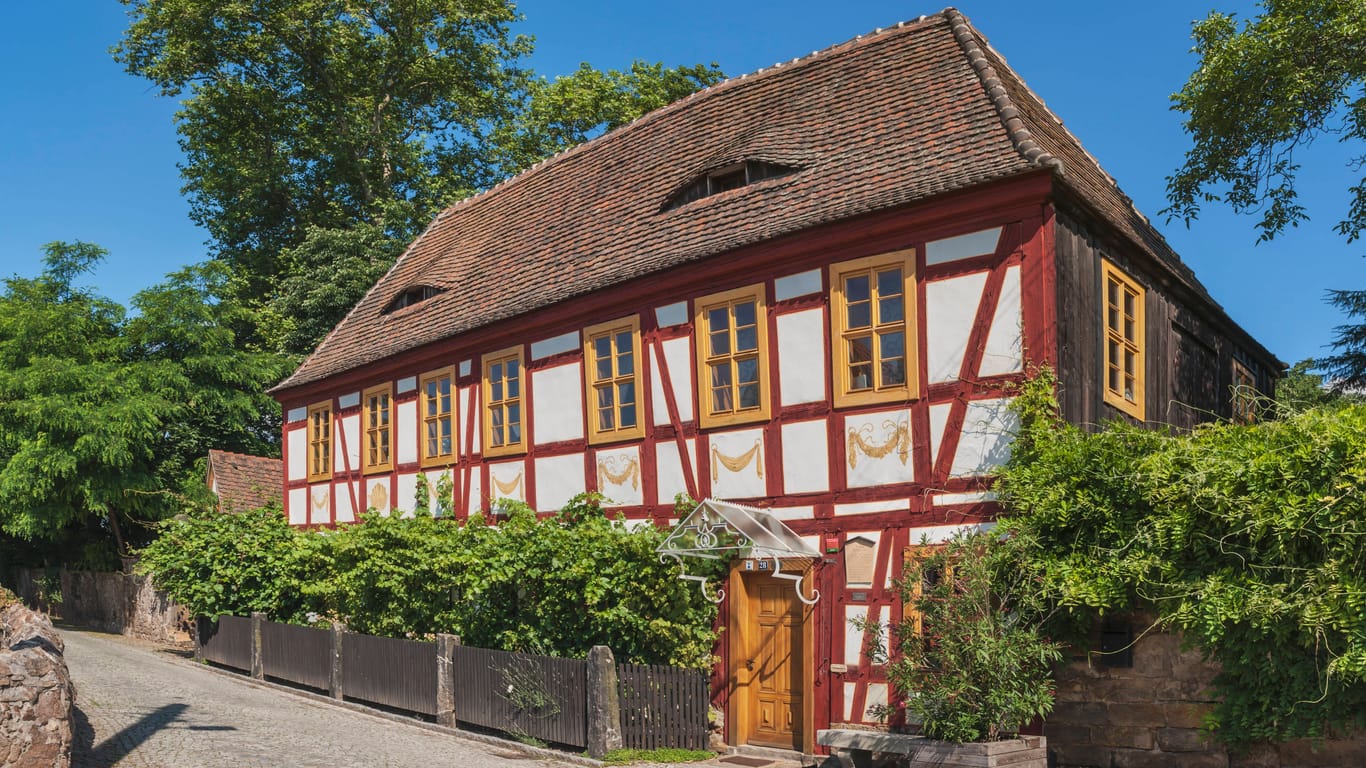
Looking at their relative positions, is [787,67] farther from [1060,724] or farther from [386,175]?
[386,175]

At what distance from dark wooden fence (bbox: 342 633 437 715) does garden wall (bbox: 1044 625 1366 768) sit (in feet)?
25.5

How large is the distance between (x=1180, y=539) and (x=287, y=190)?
31.6 meters

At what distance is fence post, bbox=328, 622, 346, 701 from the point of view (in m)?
17.1

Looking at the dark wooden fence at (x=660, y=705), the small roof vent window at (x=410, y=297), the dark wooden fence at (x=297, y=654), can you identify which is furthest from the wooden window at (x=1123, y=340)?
the small roof vent window at (x=410, y=297)

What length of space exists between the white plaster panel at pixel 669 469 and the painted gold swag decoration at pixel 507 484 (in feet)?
9.88

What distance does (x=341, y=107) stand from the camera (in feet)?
117

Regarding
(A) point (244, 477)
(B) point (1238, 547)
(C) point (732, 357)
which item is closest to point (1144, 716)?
(B) point (1238, 547)

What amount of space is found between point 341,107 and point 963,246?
27.6m

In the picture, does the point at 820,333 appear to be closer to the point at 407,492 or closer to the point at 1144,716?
the point at 1144,716

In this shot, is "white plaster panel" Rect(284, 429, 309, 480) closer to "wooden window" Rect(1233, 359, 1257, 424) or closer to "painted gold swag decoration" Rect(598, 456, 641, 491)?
"painted gold swag decoration" Rect(598, 456, 641, 491)

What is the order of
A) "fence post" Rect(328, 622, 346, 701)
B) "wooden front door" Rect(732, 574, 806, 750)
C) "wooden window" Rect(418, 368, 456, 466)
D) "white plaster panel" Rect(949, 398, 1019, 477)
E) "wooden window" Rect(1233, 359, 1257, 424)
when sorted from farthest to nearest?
"wooden window" Rect(418, 368, 456, 466) → "fence post" Rect(328, 622, 346, 701) → "wooden window" Rect(1233, 359, 1257, 424) → "wooden front door" Rect(732, 574, 806, 750) → "white plaster panel" Rect(949, 398, 1019, 477)

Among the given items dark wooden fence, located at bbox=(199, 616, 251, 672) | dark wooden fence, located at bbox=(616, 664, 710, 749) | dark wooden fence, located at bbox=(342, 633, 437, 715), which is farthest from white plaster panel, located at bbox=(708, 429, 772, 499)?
dark wooden fence, located at bbox=(199, 616, 251, 672)

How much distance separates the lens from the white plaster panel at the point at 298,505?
2253cm

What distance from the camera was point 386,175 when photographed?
3550cm
